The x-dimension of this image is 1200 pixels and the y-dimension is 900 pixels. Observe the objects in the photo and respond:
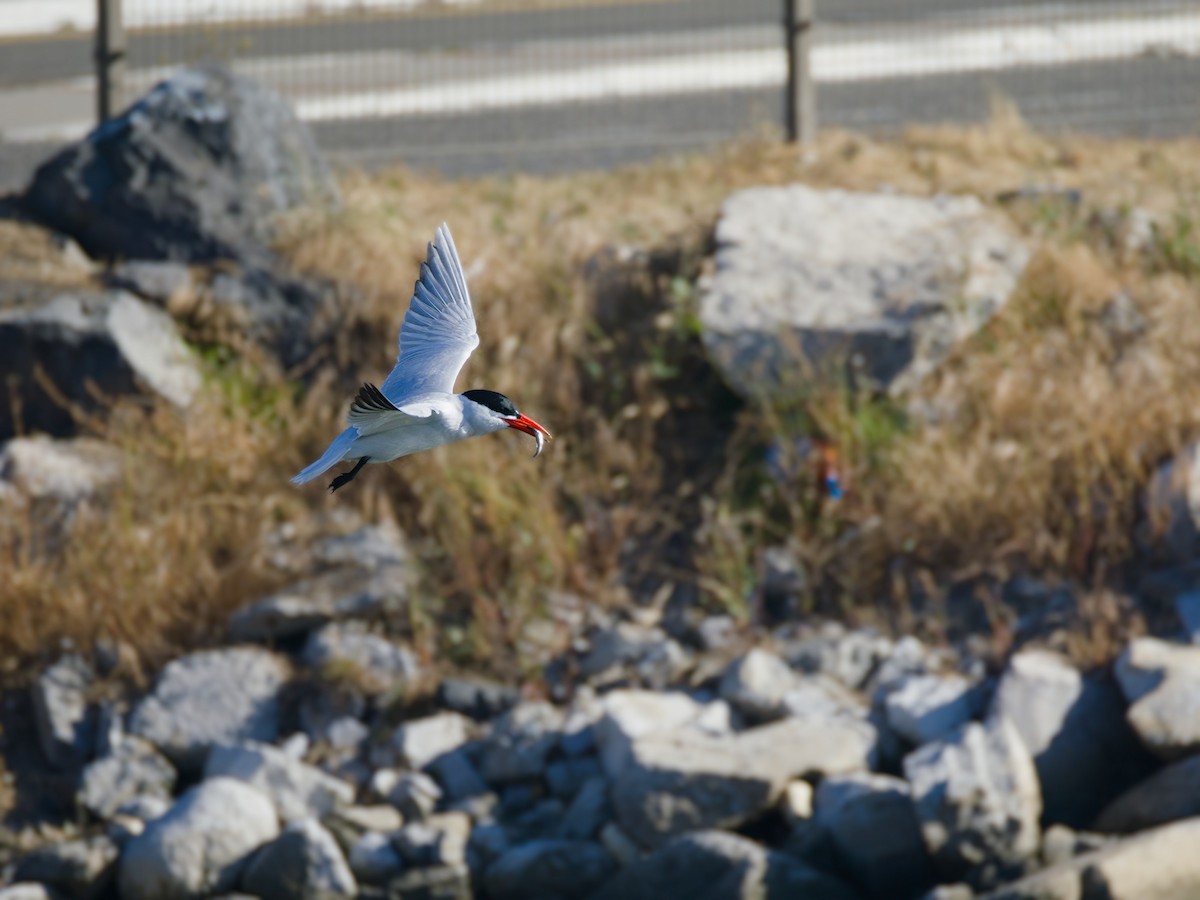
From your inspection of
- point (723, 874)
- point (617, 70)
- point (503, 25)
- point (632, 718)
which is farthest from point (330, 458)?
point (503, 25)

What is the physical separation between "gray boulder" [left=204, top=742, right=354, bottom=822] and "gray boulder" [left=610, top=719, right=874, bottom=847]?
1.14 m

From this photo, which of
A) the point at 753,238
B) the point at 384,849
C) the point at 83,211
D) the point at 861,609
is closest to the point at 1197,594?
the point at 861,609

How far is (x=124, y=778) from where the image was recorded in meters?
7.36

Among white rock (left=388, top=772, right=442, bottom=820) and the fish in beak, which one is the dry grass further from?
the fish in beak

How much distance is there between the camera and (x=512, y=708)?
24.6 ft

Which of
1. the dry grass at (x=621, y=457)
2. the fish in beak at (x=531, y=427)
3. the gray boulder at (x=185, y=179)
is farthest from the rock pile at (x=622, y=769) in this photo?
the fish in beak at (x=531, y=427)

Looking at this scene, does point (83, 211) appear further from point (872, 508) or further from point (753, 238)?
point (872, 508)

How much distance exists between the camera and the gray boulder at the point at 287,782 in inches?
283

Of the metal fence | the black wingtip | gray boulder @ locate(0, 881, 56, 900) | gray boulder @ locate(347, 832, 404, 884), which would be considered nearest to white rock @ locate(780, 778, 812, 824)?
gray boulder @ locate(347, 832, 404, 884)

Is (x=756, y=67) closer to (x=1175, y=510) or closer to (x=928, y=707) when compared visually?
(x=1175, y=510)

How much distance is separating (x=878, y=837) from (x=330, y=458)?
145 inches

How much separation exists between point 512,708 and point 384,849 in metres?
0.83

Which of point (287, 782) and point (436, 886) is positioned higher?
point (287, 782)

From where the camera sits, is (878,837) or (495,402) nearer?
(495,402)
